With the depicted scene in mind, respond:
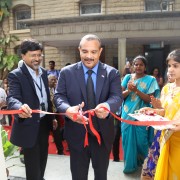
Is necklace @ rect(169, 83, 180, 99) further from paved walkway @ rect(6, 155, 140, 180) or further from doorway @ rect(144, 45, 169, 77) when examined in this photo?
doorway @ rect(144, 45, 169, 77)

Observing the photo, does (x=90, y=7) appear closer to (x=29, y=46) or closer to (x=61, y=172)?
(x=61, y=172)

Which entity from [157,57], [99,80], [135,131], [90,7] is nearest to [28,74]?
[99,80]

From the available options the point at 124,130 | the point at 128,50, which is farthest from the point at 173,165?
the point at 128,50

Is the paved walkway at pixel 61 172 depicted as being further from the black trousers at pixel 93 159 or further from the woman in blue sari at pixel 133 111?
the black trousers at pixel 93 159

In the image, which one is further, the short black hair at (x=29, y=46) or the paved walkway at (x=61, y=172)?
the paved walkway at (x=61, y=172)

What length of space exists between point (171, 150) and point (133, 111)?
3.83ft

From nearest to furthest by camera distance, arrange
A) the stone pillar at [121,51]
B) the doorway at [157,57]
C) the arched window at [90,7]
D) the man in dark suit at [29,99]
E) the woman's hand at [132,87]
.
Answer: the man in dark suit at [29,99] → the woman's hand at [132,87] → the stone pillar at [121,51] → the doorway at [157,57] → the arched window at [90,7]

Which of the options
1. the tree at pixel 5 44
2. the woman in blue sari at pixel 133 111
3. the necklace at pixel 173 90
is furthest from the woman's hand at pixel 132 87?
the tree at pixel 5 44

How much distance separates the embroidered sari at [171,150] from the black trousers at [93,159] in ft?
1.63

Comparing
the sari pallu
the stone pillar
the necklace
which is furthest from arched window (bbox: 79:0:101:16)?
the necklace

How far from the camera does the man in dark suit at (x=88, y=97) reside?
2129 mm

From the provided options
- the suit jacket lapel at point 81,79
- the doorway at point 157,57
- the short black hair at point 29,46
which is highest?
the doorway at point 157,57

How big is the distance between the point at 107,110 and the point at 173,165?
83 centimetres

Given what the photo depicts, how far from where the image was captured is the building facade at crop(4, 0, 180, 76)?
31.4ft
